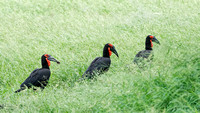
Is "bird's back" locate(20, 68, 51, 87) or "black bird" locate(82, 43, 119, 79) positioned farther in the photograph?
"bird's back" locate(20, 68, 51, 87)

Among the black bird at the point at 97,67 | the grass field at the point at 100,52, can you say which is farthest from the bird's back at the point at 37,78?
the black bird at the point at 97,67

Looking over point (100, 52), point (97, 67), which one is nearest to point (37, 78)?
point (97, 67)

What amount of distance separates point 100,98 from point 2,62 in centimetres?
495

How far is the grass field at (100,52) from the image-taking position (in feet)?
14.5

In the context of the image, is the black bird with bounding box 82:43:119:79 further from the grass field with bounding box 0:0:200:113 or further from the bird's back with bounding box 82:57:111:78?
the grass field with bounding box 0:0:200:113

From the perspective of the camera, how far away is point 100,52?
872 cm

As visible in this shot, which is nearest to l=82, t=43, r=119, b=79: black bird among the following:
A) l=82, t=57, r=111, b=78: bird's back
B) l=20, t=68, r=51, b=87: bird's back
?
l=82, t=57, r=111, b=78: bird's back

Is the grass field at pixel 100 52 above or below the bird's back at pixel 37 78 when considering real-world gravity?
above

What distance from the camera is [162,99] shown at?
4258 millimetres

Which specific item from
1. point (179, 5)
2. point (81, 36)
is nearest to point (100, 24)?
point (81, 36)

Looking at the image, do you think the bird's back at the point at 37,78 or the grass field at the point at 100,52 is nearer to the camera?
the grass field at the point at 100,52

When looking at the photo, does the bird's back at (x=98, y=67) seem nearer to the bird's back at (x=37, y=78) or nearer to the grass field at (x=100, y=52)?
the grass field at (x=100, y=52)

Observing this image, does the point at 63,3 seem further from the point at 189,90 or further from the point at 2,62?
the point at 189,90

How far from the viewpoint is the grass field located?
4422 millimetres
